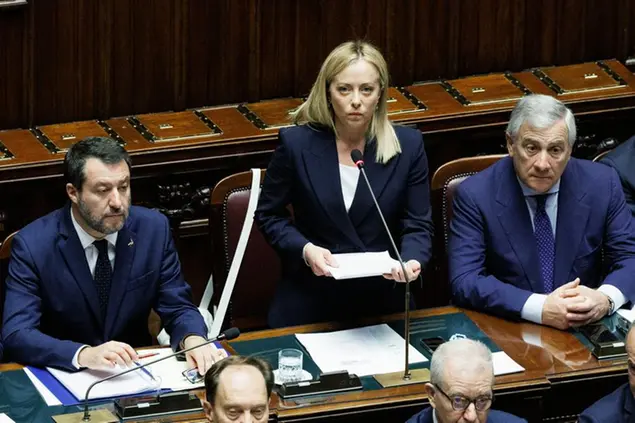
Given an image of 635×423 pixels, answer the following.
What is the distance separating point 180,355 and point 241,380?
2.67 feet

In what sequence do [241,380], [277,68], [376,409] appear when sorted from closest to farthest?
[241,380], [376,409], [277,68]

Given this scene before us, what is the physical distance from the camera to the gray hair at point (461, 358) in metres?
5.23

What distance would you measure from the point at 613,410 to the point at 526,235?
0.98 metres

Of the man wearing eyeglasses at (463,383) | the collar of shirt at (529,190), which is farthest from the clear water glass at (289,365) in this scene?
the collar of shirt at (529,190)

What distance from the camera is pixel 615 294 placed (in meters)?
6.16

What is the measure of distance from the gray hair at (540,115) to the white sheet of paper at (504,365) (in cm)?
82

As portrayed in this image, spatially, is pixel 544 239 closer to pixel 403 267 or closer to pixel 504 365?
pixel 504 365

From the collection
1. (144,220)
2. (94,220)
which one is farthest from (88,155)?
(144,220)

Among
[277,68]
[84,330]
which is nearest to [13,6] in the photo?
[277,68]

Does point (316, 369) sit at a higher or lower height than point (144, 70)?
lower

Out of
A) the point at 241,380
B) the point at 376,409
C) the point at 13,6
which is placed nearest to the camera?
the point at 241,380

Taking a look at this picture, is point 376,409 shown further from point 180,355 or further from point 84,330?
point 84,330

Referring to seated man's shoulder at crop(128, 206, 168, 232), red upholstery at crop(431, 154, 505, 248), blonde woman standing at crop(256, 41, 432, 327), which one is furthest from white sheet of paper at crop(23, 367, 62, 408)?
red upholstery at crop(431, 154, 505, 248)

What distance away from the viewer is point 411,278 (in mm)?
5840
